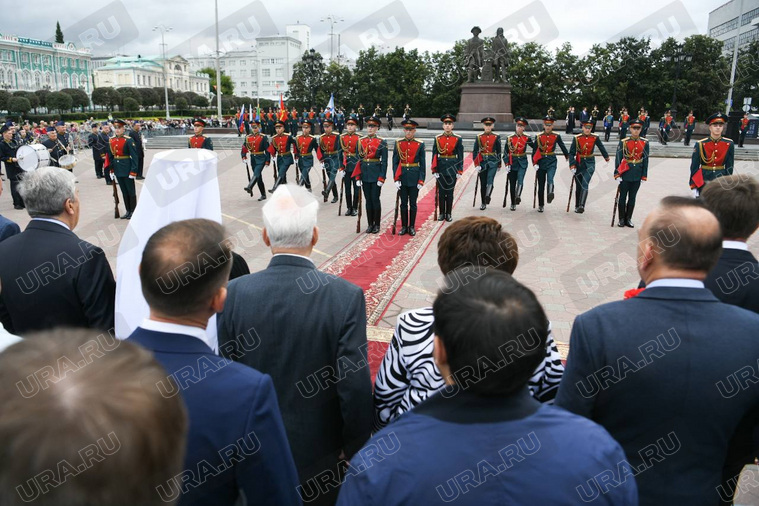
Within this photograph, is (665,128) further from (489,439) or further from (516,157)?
(489,439)

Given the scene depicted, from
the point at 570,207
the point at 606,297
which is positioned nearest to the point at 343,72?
the point at 570,207

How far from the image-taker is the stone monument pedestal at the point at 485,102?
30.7m

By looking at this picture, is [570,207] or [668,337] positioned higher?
[668,337]

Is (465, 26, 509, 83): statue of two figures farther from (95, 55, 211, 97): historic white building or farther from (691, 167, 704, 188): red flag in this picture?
(95, 55, 211, 97): historic white building

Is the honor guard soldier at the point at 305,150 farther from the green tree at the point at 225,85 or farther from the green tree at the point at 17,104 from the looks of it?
the green tree at the point at 225,85

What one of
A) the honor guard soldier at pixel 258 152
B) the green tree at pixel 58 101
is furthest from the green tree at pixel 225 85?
the honor guard soldier at pixel 258 152

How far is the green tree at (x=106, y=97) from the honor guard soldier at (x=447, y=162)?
61576 mm

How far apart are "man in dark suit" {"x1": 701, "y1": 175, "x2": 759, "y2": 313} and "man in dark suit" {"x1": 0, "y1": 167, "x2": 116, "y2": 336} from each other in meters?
3.20

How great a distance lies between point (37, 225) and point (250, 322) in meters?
1.62

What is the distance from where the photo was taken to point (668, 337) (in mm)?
1869

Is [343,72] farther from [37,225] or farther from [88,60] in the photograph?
[88,60]

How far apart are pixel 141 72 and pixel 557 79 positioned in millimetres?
74550

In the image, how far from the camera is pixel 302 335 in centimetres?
232

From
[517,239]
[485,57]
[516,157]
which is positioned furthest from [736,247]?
[485,57]
